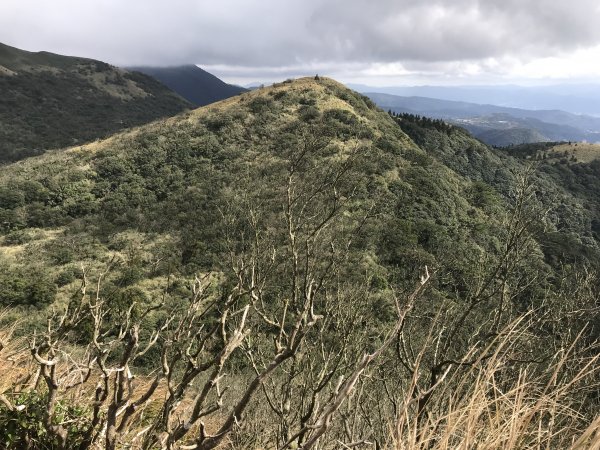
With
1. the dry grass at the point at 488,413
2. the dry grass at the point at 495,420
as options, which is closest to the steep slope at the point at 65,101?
the dry grass at the point at 488,413

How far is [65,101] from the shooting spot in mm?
88438

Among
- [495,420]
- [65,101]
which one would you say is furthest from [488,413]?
[65,101]

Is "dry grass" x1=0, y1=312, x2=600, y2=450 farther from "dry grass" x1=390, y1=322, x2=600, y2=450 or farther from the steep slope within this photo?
the steep slope

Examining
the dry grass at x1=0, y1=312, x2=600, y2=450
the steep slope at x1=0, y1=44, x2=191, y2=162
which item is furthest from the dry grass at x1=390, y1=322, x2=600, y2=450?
the steep slope at x1=0, y1=44, x2=191, y2=162

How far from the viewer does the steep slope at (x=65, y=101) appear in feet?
227

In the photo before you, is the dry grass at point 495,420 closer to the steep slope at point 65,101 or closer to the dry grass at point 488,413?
the dry grass at point 488,413

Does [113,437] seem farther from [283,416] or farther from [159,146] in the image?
[159,146]

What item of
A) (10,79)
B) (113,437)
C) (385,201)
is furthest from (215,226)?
(10,79)

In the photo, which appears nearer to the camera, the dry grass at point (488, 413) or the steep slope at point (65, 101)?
the dry grass at point (488, 413)

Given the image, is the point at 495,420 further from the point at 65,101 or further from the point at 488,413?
the point at 65,101

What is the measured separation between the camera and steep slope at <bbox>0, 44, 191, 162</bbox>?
2729 inches

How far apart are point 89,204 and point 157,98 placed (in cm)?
8882

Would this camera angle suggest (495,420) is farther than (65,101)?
No

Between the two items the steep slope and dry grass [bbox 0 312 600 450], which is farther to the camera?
the steep slope
